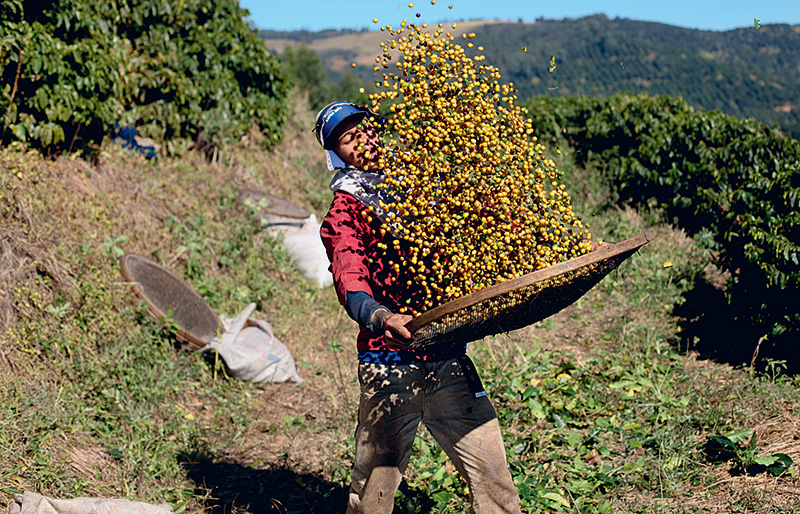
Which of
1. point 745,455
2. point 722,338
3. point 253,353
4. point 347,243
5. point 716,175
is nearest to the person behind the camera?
point 347,243

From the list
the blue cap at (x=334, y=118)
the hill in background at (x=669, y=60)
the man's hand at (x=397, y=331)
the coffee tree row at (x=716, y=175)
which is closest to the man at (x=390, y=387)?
the blue cap at (x=334, y=118)

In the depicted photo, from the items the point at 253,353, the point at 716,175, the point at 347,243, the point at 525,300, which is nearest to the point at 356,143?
the point at 347,243

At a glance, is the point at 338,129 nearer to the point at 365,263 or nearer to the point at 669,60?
the point at 365,263

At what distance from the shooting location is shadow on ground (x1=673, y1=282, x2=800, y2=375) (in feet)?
16.9

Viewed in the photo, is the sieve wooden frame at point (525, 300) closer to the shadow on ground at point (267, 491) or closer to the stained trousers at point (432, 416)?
the stained trousers at point (432, 416)

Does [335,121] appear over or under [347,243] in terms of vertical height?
over

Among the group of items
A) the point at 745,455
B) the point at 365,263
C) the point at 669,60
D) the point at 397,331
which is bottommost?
the point at 745,455

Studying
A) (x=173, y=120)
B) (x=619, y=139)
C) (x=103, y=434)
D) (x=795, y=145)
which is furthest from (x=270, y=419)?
(x=619, y=139)

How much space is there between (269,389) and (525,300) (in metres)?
4.09

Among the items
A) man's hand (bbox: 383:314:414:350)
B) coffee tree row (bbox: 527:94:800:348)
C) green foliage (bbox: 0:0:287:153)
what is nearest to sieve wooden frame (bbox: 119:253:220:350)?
green foliage (bbox: 0:0:287:153)

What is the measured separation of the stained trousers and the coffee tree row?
3.58 metres

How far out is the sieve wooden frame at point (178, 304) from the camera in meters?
5.58

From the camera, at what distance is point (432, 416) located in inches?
108

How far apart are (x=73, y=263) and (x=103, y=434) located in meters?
1.83
